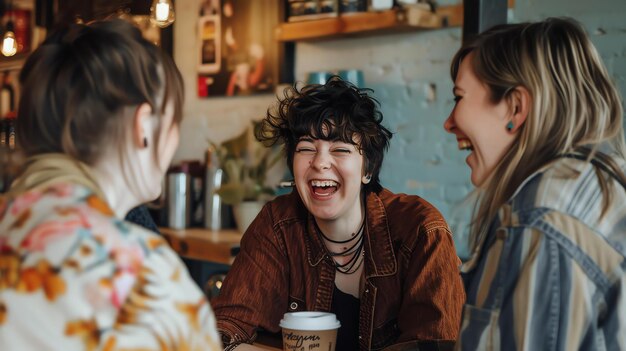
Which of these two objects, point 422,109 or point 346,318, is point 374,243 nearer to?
point 346,318

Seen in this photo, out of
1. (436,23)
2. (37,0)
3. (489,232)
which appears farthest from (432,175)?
(37,0)

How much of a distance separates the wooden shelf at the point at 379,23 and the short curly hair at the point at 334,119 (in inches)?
46.7

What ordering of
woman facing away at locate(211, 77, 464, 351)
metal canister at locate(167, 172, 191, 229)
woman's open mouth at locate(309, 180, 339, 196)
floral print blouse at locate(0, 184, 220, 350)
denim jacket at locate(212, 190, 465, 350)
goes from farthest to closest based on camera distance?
metal canister at locate(167, 172, 191, 229), woman's open mouth at locate(309, 180, 339, 196), woman facing away at locate(211, 77, 464, 351), denim jacket at locate(212, 190, 465, 350), floral print blouse at locate(0, 184, 220, 350)

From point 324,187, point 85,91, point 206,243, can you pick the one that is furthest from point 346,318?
point 206,243

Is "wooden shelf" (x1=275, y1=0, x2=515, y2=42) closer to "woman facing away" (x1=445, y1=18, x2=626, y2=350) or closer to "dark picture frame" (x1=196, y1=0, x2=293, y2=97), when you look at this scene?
"dark picture frame" (x1=196, y1=0, x2=293, y2=97)

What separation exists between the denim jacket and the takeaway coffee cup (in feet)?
0.92

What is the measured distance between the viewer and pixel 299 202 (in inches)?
91.7

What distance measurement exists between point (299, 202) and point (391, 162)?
133cm

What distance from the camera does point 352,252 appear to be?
2207mm

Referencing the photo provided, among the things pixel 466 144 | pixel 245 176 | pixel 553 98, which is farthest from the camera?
pixel 245 176

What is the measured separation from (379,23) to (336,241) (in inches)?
57.8

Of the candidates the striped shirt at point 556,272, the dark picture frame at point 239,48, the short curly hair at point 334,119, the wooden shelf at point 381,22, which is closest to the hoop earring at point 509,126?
the striped shirt at point 556,272

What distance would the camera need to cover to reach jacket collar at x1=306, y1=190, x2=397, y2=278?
2092mm

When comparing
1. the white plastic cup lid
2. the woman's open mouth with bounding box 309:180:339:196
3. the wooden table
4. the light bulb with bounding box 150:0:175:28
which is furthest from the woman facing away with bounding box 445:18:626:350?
the wooden table
